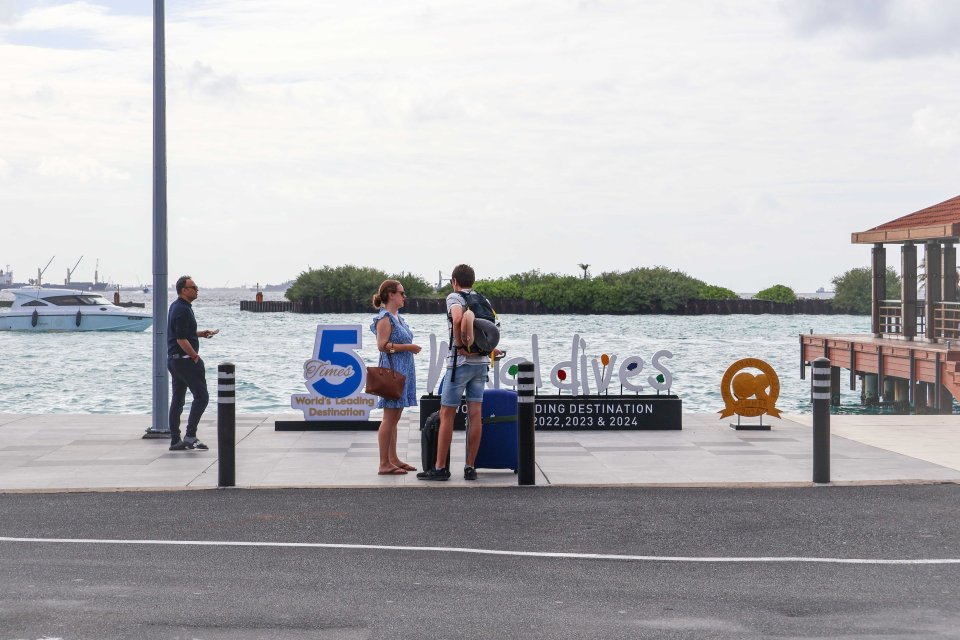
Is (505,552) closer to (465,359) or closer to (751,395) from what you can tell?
(465,359)

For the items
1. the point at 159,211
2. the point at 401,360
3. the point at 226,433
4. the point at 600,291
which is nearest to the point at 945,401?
the point at 159,211

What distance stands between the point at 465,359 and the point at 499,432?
1112 millimetres

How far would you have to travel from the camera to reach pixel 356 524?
8969mm

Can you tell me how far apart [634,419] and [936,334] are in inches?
711

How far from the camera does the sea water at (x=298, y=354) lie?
37.6 metres

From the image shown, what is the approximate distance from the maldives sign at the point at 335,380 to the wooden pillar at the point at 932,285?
1913 cm

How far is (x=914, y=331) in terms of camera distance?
3156 centimetres

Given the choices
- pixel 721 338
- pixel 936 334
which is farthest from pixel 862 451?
pixel 721 338

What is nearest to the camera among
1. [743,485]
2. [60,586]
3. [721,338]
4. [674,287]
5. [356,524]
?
[60,586]

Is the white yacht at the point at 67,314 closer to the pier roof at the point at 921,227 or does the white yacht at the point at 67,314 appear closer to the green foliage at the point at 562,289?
the green foliage at the point at 562,289

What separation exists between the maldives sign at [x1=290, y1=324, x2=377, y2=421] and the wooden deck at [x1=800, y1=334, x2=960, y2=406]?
1360 cm

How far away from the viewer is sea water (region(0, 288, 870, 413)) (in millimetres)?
37594

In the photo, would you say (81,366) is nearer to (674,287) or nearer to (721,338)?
(721,338)

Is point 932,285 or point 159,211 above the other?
point 159,211
